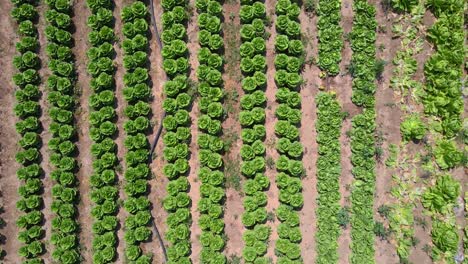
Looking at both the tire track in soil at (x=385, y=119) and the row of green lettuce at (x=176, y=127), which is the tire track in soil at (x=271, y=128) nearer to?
the row of green lettuce at (x=176, y=127)

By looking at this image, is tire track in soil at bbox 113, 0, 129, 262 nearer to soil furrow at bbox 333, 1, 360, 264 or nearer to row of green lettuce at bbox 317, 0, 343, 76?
row of green lettuce at bbox 317, 0, 343, 76

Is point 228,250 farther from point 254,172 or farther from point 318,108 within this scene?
point 318,108

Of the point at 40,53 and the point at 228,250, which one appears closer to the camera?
the point at 40,53

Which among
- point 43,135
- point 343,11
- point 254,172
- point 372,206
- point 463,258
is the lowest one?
point 463,258

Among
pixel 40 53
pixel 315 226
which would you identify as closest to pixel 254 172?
pixel 315 226

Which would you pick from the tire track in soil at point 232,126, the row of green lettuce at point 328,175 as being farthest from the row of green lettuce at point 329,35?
the tire track in soil at point 232,126

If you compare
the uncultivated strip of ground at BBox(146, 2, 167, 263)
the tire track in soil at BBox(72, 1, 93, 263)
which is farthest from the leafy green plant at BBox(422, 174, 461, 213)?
the tire track in soil at BBox(72, 1, 93, 263)
